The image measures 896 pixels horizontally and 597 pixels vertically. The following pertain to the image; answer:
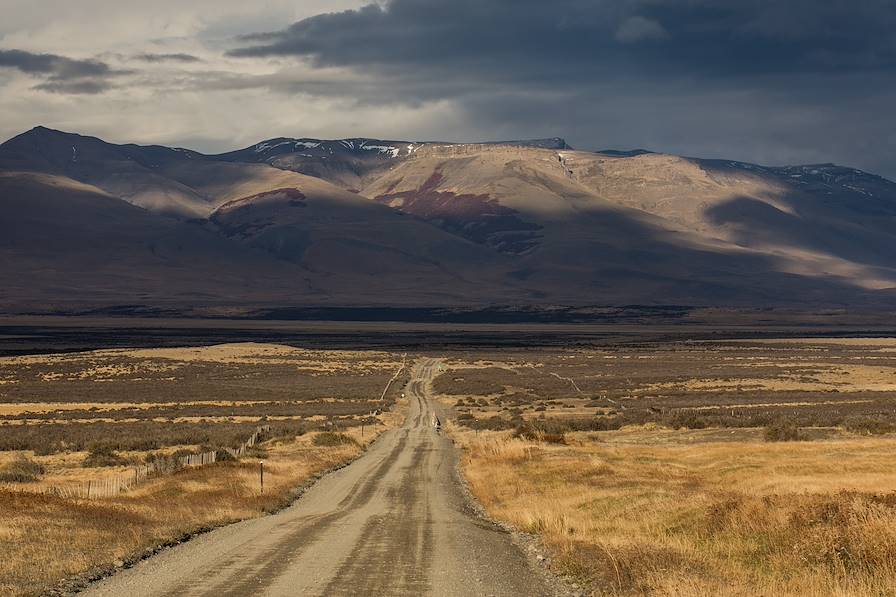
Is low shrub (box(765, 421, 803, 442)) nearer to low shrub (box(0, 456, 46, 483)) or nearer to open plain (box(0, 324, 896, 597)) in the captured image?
open plain (box(0, 324, 896, 597))

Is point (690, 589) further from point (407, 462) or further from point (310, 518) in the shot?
point (407, 462)

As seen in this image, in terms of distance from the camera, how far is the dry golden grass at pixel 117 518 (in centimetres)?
1980

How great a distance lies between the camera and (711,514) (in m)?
23.8

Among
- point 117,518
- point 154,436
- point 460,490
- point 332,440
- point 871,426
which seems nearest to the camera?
point 117,518

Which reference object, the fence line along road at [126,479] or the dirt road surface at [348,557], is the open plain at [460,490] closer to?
the dirt road surface at [348,557]

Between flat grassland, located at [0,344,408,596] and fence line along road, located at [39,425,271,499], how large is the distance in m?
0.67

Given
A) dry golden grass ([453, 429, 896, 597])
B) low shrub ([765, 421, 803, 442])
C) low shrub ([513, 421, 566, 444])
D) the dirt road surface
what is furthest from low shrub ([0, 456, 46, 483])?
low shrub ([765, 421, 803, 442])

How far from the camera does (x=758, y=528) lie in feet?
70.8

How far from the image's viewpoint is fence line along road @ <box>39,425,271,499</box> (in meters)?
34.5

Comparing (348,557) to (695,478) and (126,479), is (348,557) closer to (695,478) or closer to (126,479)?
(695,478)

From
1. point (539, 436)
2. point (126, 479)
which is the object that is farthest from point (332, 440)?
point (126, 479)

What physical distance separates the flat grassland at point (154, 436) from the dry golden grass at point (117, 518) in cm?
5

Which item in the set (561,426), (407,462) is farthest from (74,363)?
(407,462)

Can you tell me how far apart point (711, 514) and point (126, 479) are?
23056 mm
